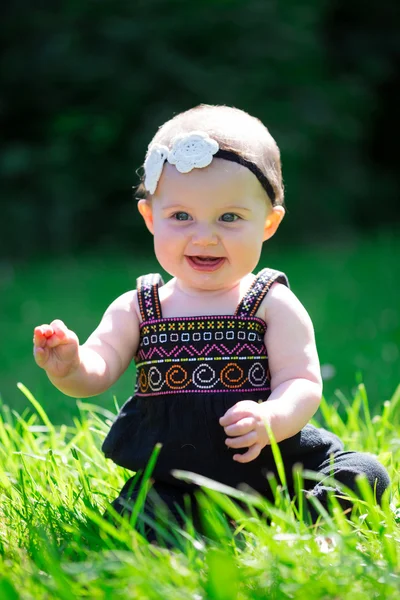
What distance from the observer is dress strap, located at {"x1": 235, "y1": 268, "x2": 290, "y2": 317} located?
2.19m

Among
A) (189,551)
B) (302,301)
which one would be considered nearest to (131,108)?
(302,301)

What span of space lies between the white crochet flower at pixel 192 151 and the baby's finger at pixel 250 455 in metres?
0.68

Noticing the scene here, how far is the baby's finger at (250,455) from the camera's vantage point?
192 cm

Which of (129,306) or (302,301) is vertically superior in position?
(302,301)

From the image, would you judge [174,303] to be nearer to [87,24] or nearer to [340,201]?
[87,24]

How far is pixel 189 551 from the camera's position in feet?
5.30

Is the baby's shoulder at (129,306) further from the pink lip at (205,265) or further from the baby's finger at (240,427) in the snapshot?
the baby's finger at (240,427)

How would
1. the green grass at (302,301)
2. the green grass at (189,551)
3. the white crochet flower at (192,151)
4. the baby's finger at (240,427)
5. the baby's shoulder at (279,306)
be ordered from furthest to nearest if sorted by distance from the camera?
1. the green grass at (302,301)
2. the baby's shoulder at (279,306)
3. the white crochet flower at (192,151)
4. the baby's finger at (240,427)
5. the green grass at (189,551)

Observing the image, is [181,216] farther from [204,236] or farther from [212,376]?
[212,376]

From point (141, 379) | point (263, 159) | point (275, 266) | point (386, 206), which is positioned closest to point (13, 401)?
point (141, 379)

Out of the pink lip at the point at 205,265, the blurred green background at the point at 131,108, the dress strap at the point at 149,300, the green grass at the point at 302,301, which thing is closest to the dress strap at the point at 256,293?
the pink lip at the point at 205,265

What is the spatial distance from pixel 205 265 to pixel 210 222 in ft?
0.38

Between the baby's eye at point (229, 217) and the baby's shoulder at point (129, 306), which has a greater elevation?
the baby's eye at point (229, 217)

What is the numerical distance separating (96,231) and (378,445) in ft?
32.5
